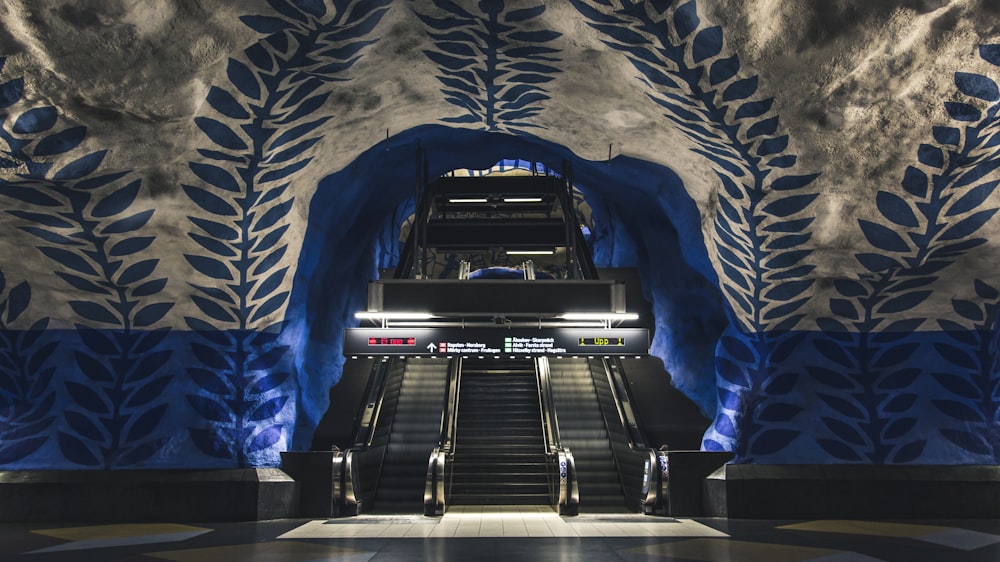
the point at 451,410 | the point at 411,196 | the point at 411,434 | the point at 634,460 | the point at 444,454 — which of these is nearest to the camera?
the point at 444,454

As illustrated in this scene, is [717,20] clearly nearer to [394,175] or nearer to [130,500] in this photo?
[394,175]

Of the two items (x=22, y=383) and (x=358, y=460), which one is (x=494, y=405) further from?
(x=22, y=383)

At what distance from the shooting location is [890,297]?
323 inches

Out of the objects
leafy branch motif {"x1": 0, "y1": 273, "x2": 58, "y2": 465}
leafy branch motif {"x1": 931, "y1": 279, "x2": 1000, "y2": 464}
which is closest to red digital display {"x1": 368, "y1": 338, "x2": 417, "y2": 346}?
leafy branch motif {"x1": 0, "y1": 273, "x2": 58, "y2": 465}

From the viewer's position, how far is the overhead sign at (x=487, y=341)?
8.35 meters

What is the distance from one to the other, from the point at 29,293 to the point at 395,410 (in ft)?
19.6

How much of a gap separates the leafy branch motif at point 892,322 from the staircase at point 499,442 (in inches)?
168

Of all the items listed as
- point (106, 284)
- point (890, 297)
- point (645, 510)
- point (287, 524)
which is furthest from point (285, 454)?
point (890, 297)

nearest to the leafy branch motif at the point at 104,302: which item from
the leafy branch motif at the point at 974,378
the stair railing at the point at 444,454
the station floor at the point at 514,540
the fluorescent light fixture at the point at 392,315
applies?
the station floor at the point at 514,540

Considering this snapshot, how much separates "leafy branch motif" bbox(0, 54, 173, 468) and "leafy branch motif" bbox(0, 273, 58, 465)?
30 centimetres

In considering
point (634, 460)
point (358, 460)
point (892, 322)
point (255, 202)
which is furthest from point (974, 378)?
point (255, 202)

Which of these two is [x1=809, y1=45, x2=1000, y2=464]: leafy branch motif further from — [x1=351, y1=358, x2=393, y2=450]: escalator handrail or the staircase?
[x1=351, y1=358, x2=393, y2=450]: escalator handrail

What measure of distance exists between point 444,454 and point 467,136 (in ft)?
14.9

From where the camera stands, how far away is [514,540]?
6.11 meters
